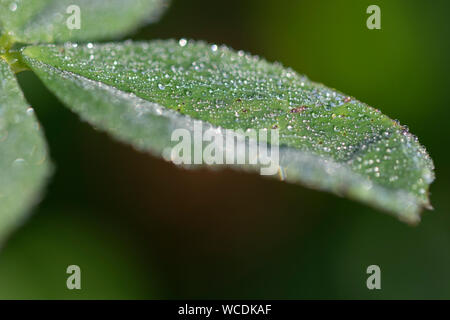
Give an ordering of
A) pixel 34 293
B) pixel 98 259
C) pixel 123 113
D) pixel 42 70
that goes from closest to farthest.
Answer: pixel 123 113 < pixel 42 70 < pixel 34 293 < pixel 98 259

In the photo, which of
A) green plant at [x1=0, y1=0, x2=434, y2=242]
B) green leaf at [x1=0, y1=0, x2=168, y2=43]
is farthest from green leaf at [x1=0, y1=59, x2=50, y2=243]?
green leaf at [x1=0, y1=0, x2=168, y2=43]

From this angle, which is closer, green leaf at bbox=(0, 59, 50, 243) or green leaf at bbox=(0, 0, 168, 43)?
green leaf at bbox=(0, 59, 50, 243)

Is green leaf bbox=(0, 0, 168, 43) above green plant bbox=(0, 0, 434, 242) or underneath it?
above

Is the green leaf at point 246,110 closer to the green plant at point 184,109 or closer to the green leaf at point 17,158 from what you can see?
the green plant at point 184,109

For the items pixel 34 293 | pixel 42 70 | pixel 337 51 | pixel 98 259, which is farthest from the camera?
pixel 337 51

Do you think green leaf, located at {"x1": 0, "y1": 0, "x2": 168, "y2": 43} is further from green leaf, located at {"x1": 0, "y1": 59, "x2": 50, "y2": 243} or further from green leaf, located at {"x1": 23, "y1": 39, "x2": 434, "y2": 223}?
green leaf, located at {"x1": 0, "y1": 59, "x2": 50, "y2": 243}

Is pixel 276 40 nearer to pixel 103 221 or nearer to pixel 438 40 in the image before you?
pixel 438 40

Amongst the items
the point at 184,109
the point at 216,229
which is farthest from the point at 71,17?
the point at 216,229

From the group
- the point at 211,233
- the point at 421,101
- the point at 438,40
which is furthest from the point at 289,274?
the point at 438,40

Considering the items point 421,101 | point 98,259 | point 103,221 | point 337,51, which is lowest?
point 98,259
